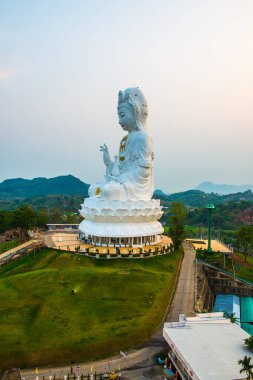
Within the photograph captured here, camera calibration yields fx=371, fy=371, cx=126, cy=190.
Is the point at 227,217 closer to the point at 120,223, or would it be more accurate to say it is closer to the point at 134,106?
the point at 134,106

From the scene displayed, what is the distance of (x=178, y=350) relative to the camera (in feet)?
58.9

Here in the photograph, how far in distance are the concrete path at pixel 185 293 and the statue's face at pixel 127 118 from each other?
16804 mm

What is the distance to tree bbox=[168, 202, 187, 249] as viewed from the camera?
4072cm

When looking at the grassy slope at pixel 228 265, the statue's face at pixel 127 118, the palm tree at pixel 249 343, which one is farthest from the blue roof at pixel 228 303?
the statue's face at pixel 127 118

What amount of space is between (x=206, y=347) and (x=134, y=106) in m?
31.5

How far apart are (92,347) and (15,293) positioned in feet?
28.5

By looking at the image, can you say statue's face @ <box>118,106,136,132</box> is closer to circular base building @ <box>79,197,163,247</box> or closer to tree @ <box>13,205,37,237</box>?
circular base building @ <box>79,197,163,247</box>

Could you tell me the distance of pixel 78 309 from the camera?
78.7 feet

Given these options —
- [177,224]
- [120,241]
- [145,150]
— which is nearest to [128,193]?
[120,241]

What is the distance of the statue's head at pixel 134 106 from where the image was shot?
4416cm

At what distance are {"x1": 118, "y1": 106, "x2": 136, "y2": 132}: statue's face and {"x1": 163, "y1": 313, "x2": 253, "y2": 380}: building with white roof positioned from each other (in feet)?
90.7

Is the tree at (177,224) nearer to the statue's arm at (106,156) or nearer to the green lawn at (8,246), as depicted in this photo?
the statue's arm at (106,156)

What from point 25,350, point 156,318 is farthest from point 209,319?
point 25,350

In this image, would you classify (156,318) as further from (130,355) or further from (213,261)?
(213,261)
